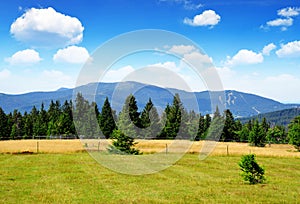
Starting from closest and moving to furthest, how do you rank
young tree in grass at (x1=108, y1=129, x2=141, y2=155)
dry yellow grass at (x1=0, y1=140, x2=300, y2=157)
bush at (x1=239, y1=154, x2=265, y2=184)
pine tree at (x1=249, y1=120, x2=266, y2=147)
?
bush at (x1=239, y1=154, x2=265, y2=184), young tree in grass at (x1=108, y1=129, x2=141, y2=155), dry yellow grass at (x1=0, y1=140, x2=300, y2=157), pine tree at (x1=249, y1=120, x2=266, y2=147)

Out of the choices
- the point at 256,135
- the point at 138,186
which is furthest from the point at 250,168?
the point at 256,135

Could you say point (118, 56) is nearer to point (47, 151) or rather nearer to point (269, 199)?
point (269, 199)

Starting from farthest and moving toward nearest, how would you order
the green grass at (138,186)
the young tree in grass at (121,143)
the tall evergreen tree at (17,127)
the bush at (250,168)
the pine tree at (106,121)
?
the tall evergreen tree at (17,127)
the pine tree at (106,121)
the young tree in grass at (121,143)
the bush at (250,168)
the green grass at (138,186)

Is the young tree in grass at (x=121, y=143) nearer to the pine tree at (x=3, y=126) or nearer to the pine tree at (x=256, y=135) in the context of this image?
the pine tree at (x=256, y=135)

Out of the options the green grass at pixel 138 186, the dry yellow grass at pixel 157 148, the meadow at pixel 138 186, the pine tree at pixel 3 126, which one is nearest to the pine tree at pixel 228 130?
the dry yellow grass at pixel 157 148

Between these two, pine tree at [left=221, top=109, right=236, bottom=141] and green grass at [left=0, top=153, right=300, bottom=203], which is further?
pine tree at [left=221, top=109, right=236, bottom=141]

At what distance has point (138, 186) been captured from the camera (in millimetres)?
17000

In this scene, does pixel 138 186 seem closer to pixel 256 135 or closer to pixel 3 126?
pixel 256 135

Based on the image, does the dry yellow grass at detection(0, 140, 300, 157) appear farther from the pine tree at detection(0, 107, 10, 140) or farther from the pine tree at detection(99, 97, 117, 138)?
the pine tree at detection(0, 107, 10, 140)

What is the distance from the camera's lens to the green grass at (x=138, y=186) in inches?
549

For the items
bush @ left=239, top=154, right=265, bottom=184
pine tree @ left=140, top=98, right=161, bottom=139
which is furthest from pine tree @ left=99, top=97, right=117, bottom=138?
bush @ left=239, top=154, right=265, bottom=184

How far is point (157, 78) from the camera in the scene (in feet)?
57.9

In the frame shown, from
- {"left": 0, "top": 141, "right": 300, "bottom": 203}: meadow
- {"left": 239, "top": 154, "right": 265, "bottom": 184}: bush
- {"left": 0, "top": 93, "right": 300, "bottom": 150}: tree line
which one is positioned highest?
{"left": 0, "top": 93, "right": 300, "bottom": 150}: tree line

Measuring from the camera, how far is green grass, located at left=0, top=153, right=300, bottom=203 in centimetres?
1395
